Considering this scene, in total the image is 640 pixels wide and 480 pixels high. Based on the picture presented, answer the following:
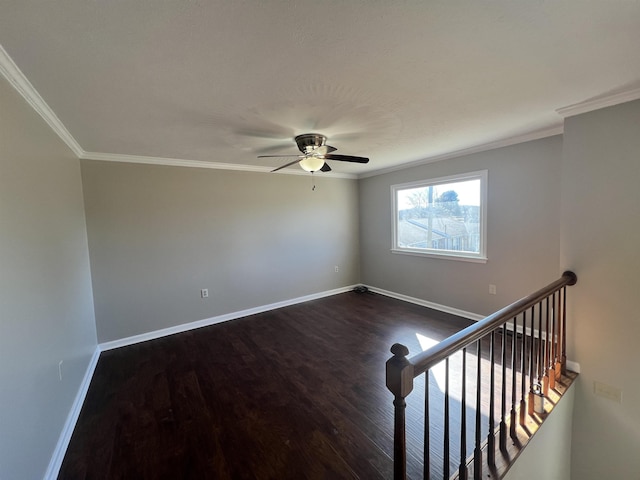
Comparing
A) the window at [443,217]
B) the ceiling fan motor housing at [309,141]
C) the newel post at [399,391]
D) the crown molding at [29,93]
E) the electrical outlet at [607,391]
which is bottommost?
the electrical outlet at [607,391]

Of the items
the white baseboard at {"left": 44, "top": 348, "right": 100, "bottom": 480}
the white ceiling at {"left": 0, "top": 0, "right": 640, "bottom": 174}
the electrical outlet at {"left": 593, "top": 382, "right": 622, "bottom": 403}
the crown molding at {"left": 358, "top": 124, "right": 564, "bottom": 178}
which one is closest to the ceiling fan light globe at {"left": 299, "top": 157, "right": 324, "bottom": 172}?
the white ceiling at {"left": 0, "top": 0, "right": 640, "bottom": 174}

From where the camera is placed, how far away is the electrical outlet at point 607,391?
218 cm

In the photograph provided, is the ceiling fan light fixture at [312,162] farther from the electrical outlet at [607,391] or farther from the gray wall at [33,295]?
the electrical outlet at [607,391]

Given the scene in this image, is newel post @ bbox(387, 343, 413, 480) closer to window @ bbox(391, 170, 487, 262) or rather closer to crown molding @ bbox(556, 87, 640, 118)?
crown molding @ bbox(556, 87, 640, 118)

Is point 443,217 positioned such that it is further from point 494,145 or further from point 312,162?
point 312,162

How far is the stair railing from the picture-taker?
1052 millimetres

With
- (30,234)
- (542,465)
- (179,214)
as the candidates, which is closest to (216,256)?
A: (179,214)

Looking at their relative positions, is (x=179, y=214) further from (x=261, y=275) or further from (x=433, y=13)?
(x=433, y=13)

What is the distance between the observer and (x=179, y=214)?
3627mm

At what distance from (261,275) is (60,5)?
3600 millimetres

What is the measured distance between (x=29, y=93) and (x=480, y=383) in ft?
10.4

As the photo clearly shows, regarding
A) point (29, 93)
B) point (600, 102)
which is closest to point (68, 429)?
point (29, 93)

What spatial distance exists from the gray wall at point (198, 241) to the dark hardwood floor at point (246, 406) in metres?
0.50

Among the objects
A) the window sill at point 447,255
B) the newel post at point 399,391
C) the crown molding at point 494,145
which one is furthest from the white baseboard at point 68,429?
the crown molding at point 494,145
